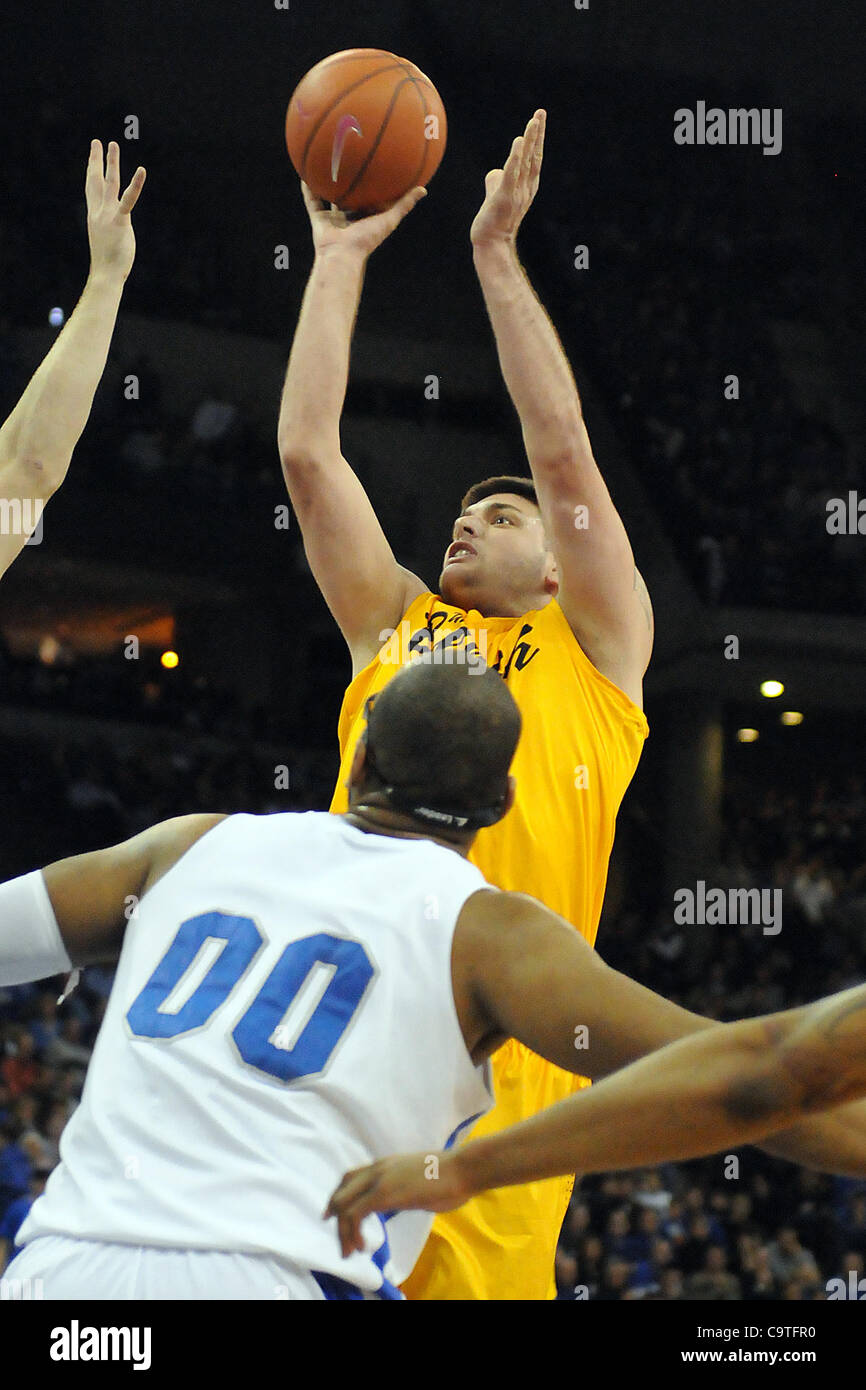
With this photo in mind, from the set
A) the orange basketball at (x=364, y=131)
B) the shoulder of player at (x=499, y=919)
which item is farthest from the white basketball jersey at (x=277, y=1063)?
the orange basketball at (x=364, y=131)

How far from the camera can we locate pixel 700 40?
62.7 ft

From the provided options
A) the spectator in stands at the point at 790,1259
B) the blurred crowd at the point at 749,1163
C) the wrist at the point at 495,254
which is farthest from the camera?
the spectator in stands at the point at 790,1259

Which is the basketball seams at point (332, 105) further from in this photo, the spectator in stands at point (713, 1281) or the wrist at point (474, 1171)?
the spectator in stands at point (713, 1281)

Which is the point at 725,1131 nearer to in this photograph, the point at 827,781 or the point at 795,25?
the point at 827,781

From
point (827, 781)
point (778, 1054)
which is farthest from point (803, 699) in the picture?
point (778, 1054)

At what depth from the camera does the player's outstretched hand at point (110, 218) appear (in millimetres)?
4316

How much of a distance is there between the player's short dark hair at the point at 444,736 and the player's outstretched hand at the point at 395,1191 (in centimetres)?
59

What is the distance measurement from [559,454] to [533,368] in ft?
0.78

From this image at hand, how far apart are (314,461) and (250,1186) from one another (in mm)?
2498

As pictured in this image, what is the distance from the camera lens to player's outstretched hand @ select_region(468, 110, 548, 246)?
4.27 metres

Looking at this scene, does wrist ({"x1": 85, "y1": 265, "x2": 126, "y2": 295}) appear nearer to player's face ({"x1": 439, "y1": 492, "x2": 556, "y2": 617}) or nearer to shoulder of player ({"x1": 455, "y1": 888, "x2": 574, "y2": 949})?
player's face ({"x1": 439, "y1": 492, "x2": 556, "y2": 617})

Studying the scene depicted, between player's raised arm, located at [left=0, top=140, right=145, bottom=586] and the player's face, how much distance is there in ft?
3.62

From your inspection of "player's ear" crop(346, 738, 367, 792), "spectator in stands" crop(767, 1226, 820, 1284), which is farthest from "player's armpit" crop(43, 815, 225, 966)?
"spectator in stands" crop(767, 1226, 820, 1284)

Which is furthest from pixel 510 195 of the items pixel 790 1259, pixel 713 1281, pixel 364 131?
pixel 790 1259
